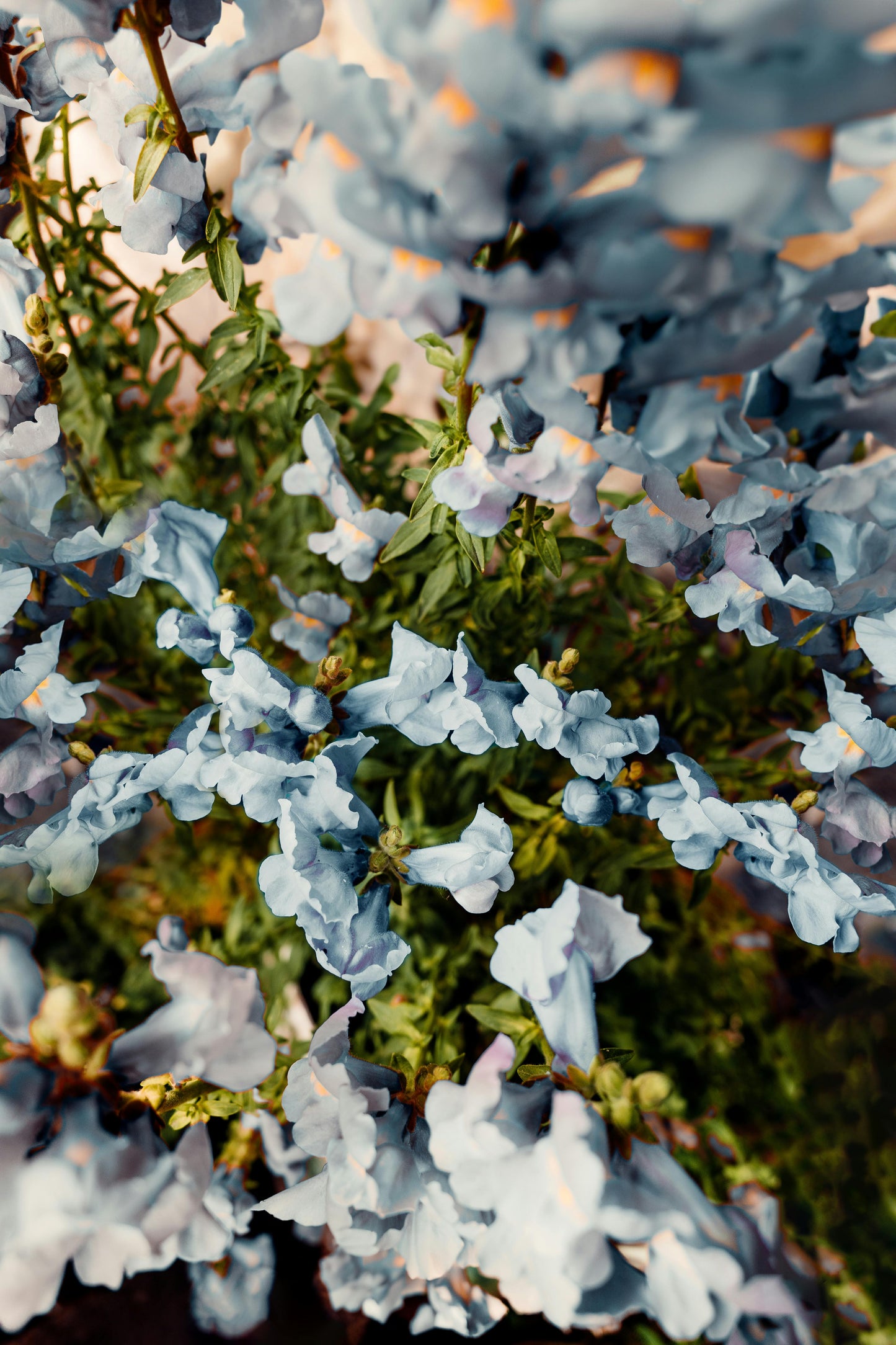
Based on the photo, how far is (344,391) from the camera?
964mm

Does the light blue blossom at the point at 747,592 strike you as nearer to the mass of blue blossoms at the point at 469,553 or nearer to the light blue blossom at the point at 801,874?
the mass of blue blossoms at the point at 469,553

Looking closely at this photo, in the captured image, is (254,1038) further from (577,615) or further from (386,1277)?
(577,615)

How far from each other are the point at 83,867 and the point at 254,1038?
220 mm

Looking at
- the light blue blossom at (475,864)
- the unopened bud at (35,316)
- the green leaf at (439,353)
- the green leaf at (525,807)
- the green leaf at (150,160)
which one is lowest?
the green leaf at (525,807)

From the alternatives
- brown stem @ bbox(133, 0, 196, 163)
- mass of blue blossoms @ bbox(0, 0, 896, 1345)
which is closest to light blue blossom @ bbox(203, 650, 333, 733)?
mass of blue blossoms @ bbox(0, 0, 896, 1345)

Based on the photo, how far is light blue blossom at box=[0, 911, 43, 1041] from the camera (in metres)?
0.51

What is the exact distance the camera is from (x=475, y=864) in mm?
614

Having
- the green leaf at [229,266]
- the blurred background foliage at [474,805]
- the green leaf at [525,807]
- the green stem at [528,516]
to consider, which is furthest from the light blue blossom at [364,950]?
the green leaf at [229,266]

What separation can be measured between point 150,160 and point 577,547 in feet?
1.56

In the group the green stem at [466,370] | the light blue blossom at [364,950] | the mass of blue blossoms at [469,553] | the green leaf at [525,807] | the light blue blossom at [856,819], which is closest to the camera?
the mass of blue blossoms at [469,553]

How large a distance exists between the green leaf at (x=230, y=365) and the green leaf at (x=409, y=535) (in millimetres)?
222

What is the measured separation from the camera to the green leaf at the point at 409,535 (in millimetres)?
708

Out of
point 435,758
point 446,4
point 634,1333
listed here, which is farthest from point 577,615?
point 634,1333

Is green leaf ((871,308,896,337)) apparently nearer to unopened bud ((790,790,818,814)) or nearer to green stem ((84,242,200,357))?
unopened bud ((790,790,818,814))
